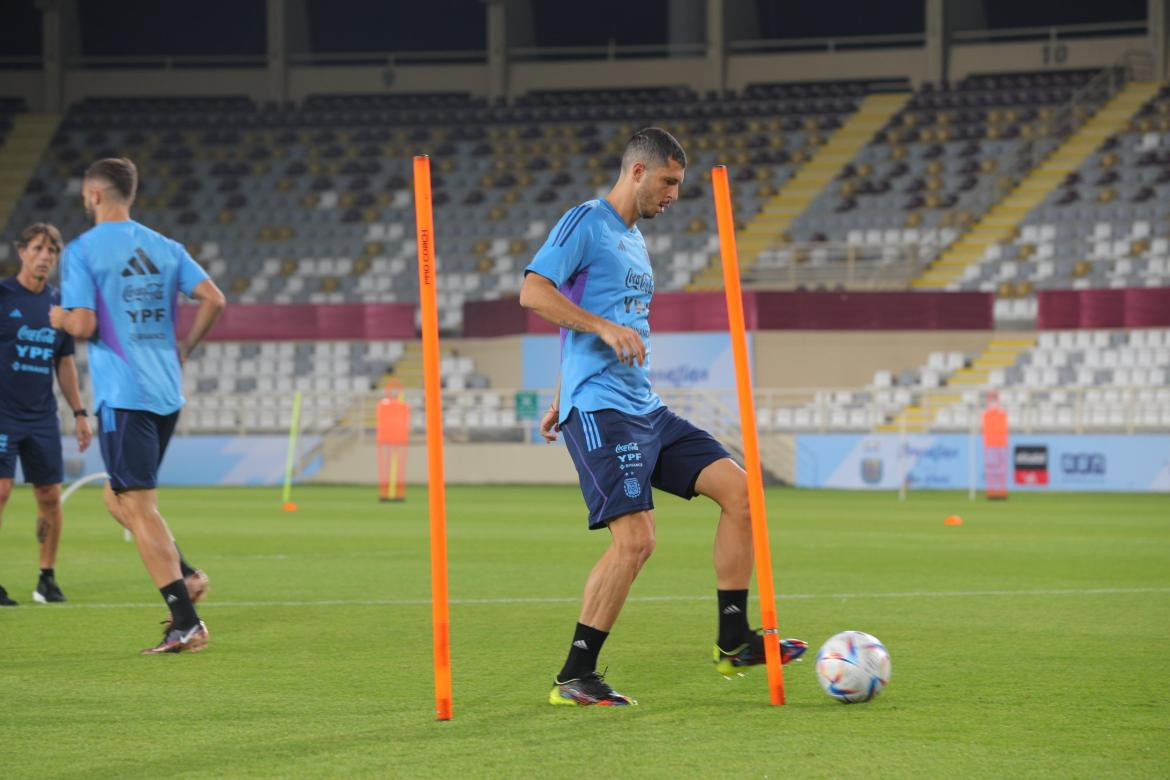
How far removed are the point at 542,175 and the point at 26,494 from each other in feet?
58.4

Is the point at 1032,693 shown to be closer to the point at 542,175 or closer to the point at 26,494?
the point at 26,494

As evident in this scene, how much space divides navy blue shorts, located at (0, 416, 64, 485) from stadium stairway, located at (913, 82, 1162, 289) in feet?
83.6

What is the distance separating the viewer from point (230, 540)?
Result: 50.5 feet

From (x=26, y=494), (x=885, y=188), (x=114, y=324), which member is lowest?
(x=26, y=494)

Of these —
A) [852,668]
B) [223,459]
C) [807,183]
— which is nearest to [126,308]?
[852,668]

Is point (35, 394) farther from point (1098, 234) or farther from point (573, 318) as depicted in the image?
point (1098, 234)

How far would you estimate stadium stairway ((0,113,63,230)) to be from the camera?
40.2 metres

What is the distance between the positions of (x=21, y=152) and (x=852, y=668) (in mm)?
39994

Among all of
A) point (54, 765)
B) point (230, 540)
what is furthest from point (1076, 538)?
point (54, 765)

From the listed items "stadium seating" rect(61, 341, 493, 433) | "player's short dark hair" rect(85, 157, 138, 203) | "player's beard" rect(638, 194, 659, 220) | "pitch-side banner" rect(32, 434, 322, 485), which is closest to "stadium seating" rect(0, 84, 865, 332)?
"stadium seating" rect(61, 341, 493, 433)

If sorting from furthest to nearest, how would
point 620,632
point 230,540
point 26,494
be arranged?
point 26,494
point 230,540
point 620,632

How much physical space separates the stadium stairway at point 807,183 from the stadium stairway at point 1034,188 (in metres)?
3.95

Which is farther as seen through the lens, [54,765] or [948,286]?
[948,286]

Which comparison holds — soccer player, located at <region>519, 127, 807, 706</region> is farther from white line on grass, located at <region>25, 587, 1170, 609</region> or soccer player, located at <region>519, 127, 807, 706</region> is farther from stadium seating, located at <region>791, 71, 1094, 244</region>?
stadium seating, located at <region>791, 71, 1094, 244</region>
